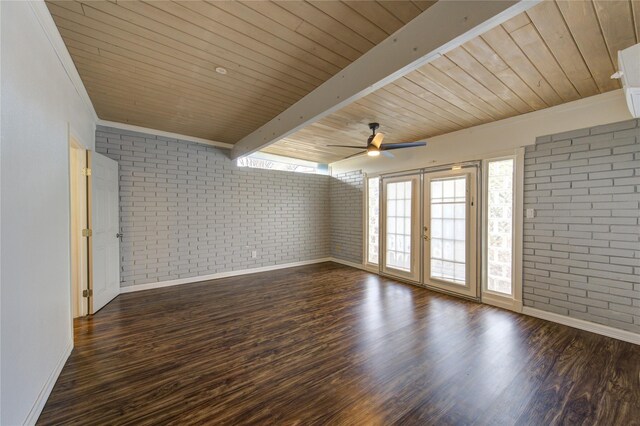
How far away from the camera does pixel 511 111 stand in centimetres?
325

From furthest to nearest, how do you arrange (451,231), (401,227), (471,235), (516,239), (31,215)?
1. (401,227)
2. (451,231)
3. (471,235)
4. (516,239)
5. (31,215)

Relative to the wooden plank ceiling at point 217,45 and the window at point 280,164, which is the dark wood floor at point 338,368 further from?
the window at point 280,164

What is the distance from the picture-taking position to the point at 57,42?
193 centimetres

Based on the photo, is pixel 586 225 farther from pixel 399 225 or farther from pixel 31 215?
pixel 31 215

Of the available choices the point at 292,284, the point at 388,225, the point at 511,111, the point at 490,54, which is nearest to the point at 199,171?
the point at 292,284

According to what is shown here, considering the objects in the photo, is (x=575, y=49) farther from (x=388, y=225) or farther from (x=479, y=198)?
(x=388, y=225)

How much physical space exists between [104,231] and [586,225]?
20.1ft

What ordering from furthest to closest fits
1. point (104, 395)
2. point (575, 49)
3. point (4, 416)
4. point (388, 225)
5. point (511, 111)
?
point (388, 225)
point (511, 111)
point (575, 49)
point (104, 395)
point (4, 416)

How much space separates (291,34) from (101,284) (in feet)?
12.8

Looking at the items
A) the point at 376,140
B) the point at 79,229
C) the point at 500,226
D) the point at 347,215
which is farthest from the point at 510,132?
the point at 79,229

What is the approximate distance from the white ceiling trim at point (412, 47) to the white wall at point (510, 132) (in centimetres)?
250

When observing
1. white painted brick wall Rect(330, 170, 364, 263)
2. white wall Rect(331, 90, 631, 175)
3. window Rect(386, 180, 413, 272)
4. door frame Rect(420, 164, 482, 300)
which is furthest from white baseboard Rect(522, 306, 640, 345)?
white painted brick wall Rect(330, 170, 364, 263)

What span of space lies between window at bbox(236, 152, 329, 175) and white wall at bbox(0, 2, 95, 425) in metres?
3.22

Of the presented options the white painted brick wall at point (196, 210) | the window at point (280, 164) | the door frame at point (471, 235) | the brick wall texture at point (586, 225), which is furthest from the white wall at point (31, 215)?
the brick wall texture at point (586, 225)
